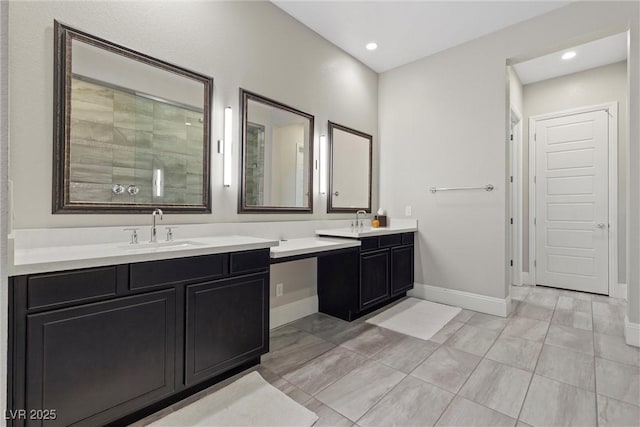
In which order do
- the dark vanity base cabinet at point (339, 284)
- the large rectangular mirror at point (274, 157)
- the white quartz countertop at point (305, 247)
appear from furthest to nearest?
the dark vanity base cabinet at point (339, 284) → the large rectangular mirror at point (274, 157) → the white quartz countertop at point (305, 247)

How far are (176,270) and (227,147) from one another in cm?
114

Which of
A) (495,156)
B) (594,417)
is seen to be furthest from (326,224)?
(594,417)

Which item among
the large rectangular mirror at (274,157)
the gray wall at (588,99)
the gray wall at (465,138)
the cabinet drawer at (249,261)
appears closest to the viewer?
the cabinet drawer at (249,261)

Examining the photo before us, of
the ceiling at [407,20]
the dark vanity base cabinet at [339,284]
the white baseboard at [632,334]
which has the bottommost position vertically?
the white baseboard at [632,334]

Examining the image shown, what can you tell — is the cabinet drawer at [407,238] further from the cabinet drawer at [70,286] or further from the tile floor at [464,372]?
the cabinet drawer at [70,286]

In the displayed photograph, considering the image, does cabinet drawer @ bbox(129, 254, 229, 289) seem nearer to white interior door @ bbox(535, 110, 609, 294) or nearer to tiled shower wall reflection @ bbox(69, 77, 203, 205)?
tiled shower wall reflection @ bbox(69, 77, 203, 205)

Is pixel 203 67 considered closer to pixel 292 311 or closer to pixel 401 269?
pixel 292 311

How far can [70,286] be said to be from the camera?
4.19ft

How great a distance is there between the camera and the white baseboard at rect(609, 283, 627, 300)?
3.68m

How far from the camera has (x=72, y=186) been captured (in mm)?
1698

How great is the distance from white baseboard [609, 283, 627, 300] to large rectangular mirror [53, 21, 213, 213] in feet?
15.9

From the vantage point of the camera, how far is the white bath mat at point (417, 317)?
2715 mm

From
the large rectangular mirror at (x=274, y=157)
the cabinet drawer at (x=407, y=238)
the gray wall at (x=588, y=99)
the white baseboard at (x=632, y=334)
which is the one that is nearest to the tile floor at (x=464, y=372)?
the white baseboard at (x=632, y=334)

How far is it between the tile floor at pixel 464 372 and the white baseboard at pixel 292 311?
0.24 feet
